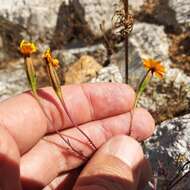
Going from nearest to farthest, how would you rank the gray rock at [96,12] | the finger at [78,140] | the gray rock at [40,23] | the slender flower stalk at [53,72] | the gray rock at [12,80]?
the slender flower stalk at [53,72] < the finger at [78,140] < the gray rock at [12,80] < the gray rock at [96,12] < the gray rock at [40,23]

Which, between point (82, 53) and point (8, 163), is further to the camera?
point (82, 53)

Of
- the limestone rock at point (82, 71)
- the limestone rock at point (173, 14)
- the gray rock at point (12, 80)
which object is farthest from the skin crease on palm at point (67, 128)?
the limestone rock at point (173, 14)

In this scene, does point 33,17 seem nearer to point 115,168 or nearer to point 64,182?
point 64,182

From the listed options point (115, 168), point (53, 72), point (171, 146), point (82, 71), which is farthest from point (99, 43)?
point (115, 168)

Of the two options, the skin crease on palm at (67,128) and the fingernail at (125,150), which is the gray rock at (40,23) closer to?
the skin crease on palm at (67,128)

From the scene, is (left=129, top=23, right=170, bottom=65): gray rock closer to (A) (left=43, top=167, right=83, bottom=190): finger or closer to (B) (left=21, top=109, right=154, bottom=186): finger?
(B) (left=21, top=109, right=154, bottom=186): finger
